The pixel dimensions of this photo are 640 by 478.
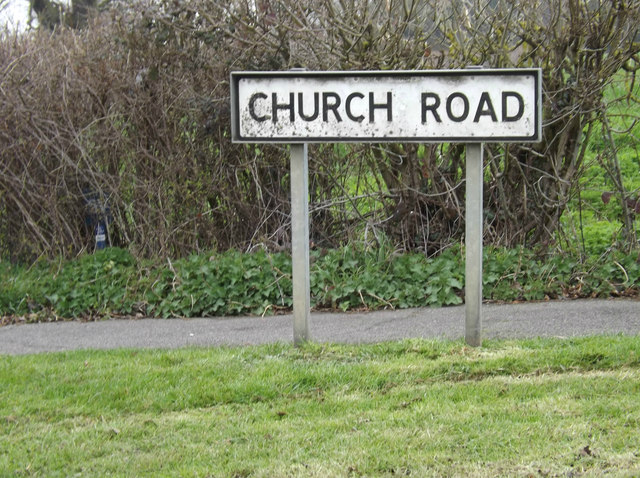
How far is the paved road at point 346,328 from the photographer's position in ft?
20.6

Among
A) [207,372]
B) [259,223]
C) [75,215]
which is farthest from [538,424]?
[75,215]

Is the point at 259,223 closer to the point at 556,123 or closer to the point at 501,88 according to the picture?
the point at 556,123

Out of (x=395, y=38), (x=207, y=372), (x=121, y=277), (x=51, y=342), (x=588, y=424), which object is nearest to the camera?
(x=588, y=424)

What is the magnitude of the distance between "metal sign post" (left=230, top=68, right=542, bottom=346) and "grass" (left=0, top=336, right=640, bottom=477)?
742mm

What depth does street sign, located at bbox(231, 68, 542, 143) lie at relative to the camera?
5.25 metres

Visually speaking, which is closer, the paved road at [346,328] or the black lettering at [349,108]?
the black lettering at [349,108]

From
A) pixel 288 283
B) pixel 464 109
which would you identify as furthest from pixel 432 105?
pixel 288 283

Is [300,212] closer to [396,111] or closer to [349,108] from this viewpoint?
[349,108]

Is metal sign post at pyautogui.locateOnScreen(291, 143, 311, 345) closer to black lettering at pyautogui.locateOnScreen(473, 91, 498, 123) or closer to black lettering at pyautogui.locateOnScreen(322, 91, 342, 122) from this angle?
black lettering at pyautogui.locateOnScreen(322, 91, 342, 122)

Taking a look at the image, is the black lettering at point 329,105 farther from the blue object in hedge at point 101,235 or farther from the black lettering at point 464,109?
the blue object in hedge at point 101,235

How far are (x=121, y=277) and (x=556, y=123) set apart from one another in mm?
4762

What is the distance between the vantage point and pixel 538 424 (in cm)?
410

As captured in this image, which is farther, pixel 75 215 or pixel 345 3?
pixel 75 215

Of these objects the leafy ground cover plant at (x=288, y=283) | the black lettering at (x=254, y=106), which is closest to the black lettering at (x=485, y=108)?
the black lettering at (x=254, y=106)
